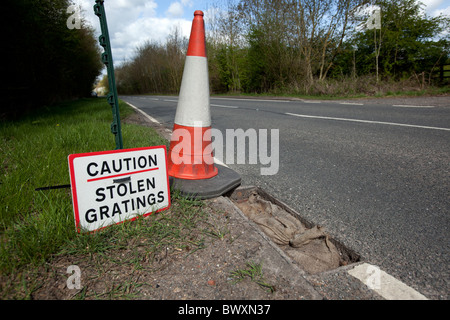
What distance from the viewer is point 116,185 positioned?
1.68m

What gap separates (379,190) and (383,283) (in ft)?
4.17

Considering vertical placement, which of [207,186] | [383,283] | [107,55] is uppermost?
[107,55]

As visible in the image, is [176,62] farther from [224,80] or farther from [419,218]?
[419,218]

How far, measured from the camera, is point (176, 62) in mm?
45938

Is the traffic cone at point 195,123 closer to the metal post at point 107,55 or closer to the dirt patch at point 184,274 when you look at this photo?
the metal post at point 107,55

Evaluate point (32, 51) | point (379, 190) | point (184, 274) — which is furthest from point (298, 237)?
point (32, 51)

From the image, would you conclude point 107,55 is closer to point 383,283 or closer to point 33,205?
point 33,205

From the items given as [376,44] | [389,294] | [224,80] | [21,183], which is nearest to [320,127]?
[389,294]

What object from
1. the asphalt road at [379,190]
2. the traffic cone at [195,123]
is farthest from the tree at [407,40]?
the traffic cone at [195,123]

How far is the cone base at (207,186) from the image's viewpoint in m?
2.04

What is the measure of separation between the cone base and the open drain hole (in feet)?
0.77

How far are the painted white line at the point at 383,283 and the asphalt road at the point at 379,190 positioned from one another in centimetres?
5

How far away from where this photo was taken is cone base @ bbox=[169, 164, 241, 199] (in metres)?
2.04

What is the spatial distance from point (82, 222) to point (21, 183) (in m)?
0.92
